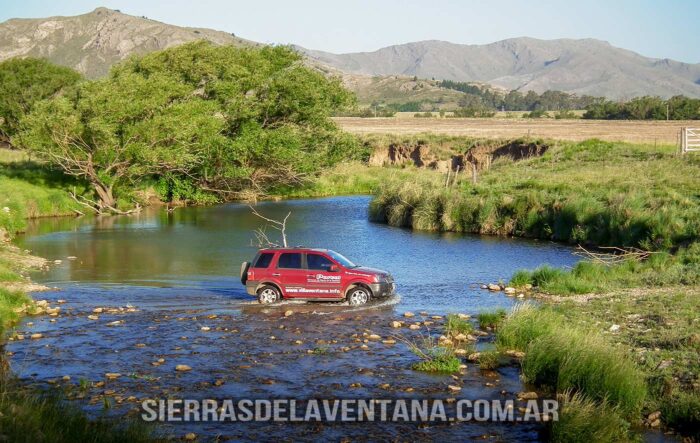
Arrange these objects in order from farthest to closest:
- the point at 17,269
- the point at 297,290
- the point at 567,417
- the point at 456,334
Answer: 1. the point at 17,269
2. the point at 297,290
3. the point at 456,334
4. the point at 567,417

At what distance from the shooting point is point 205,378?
1731 centimetres

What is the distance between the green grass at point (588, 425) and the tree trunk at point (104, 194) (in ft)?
151

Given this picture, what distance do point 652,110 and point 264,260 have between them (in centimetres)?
11107

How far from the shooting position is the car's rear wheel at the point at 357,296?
80.7 feet

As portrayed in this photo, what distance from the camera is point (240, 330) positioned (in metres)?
21.8

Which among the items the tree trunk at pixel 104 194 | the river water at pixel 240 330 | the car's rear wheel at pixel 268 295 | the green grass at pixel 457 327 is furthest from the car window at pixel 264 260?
the tree trunk at pixel 104 194

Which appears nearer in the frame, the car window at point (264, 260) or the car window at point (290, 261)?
the car window at point (290, 261)

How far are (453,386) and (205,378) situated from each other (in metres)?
5.31

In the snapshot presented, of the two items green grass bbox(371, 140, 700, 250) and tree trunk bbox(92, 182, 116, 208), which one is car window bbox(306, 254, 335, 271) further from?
tree trunk bbox(92, 182, 116, 208)

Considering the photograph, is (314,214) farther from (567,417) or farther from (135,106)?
(567,417)

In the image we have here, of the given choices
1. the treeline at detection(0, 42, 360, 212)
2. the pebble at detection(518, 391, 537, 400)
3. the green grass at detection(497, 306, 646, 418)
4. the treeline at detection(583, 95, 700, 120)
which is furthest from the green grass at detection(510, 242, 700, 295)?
the treeline at detection(583, 95, 700, 120)

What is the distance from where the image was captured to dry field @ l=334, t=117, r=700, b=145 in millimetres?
83562

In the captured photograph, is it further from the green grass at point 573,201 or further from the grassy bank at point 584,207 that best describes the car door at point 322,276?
the green grass at point 573,201

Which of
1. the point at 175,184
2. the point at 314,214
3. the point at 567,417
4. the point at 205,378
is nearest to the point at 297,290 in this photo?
the point at 205,378
